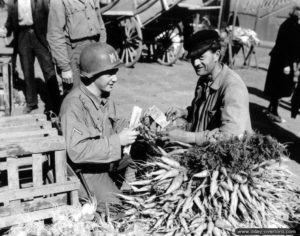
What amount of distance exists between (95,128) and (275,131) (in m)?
4.24

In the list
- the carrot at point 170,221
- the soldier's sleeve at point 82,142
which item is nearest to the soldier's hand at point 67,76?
the soldier's sleeve at point 82,142

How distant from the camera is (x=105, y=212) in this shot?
2596 millimetres

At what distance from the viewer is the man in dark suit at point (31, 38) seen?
18.2ft

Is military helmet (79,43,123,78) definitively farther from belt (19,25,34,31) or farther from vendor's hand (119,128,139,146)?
belt (19,25,34,31)

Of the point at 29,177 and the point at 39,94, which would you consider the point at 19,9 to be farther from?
the point at 29,177

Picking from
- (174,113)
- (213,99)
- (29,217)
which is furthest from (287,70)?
(29,217)

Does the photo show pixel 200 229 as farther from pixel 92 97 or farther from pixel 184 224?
pixel 92 97

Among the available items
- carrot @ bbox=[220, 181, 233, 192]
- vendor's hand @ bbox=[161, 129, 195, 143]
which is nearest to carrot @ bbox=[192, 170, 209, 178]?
carrot @ bbox=[220, 181, 233, 192]

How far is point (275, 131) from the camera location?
6.29m

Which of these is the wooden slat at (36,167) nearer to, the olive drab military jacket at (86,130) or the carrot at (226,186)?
the olive drab military jacket at (86,130)

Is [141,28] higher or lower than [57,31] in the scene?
lower

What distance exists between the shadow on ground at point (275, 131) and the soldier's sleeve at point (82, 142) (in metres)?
3.31

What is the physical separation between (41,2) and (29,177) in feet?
12.0

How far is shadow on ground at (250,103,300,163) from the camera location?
5530 millimetres
